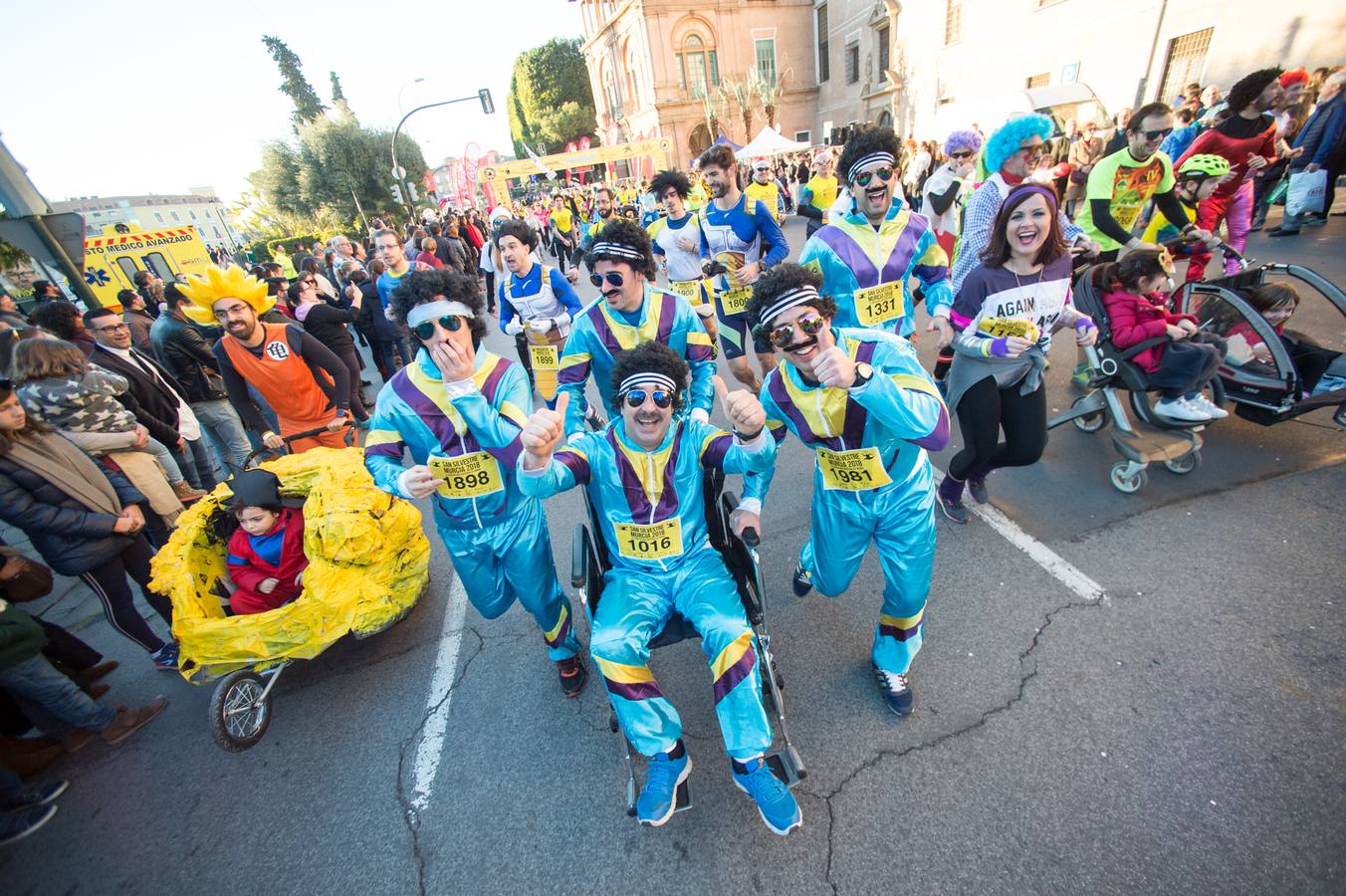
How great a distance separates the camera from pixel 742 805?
7.43 feet

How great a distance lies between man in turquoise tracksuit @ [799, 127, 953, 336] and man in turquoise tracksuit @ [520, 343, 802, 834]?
153 centimetres

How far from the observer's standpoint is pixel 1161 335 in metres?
3.42

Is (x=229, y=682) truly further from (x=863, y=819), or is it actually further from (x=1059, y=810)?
(x=1059, y=810)

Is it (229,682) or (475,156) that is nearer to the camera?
(229,682)

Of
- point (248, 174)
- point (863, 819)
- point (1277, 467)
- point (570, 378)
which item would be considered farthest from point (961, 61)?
point (248, 174)

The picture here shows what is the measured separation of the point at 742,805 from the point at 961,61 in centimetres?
2845

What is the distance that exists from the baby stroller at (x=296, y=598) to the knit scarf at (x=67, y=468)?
1.37 feet

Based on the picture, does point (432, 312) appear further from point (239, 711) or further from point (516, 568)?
point (239, 711)

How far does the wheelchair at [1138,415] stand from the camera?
11.4 ft

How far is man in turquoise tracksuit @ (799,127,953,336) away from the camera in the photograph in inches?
130

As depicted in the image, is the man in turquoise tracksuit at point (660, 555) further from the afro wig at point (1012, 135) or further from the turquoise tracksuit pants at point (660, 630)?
the afro wig at point (1012, 135)

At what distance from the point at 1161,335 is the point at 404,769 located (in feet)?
16.7

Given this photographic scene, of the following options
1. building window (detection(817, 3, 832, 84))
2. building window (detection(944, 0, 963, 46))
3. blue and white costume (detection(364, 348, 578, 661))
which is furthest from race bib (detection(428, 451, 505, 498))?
building window (detection(817, 3, 832, 84))

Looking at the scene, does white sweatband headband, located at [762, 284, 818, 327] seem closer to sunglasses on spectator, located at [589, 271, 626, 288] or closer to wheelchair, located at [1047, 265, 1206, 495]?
sunglasses on spectator, located at [589, 271, 626, 288]
